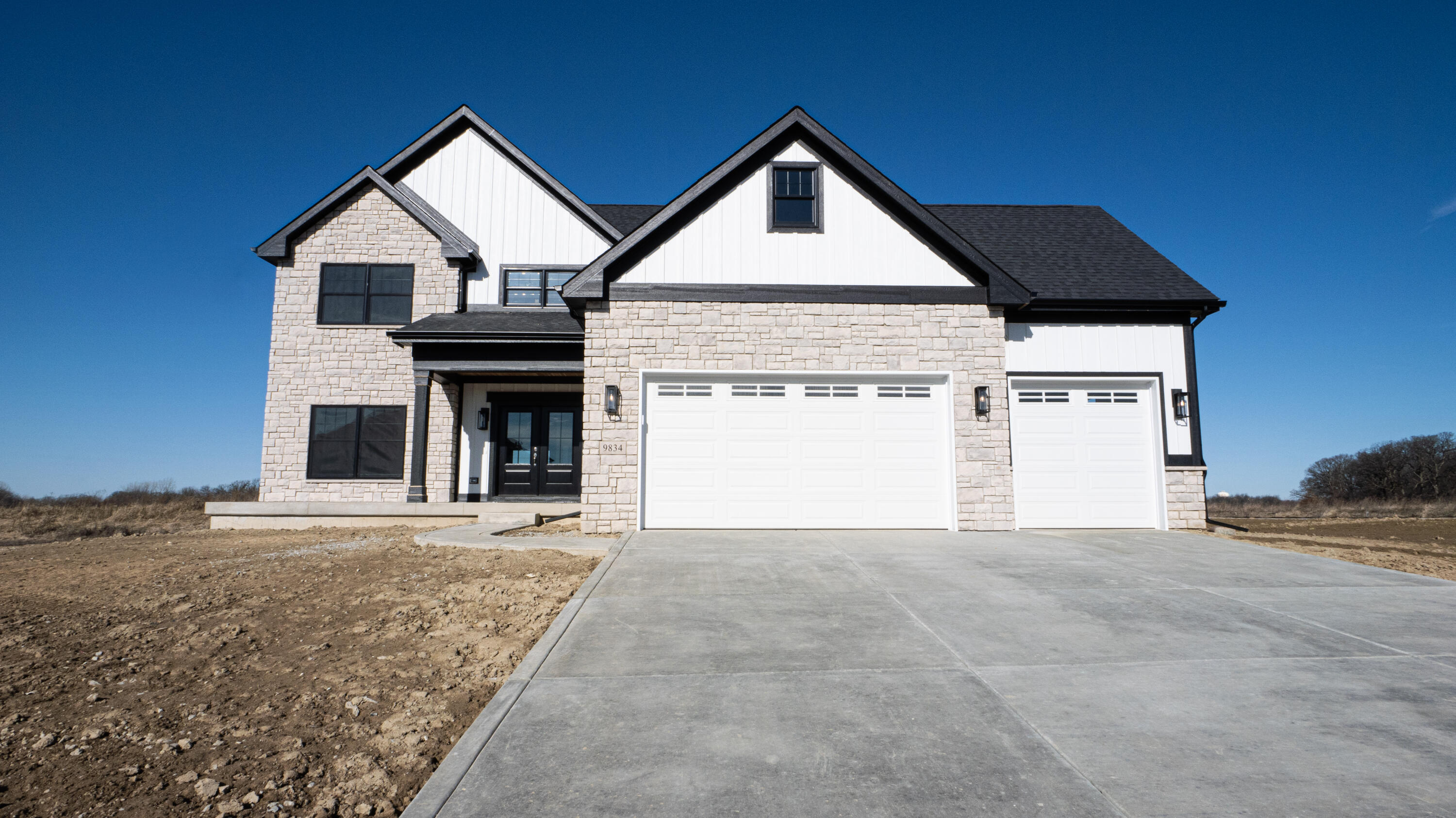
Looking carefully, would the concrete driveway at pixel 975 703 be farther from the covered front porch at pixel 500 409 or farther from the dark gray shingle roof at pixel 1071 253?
the covered front porch at pixel 500 409

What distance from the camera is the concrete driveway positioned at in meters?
2.46

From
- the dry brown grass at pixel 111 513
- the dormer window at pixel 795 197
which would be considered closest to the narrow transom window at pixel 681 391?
the dormer window at pixel 795 197

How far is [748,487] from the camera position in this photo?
1002 cm

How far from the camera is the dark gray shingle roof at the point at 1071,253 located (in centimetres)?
1080

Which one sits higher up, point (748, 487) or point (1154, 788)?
point (748, 487)

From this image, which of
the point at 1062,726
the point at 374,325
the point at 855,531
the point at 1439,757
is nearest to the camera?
the point at 1439,757

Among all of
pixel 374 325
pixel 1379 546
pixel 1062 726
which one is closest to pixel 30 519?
pixel 374 325

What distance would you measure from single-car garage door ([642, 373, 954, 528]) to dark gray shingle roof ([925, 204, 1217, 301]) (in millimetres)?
3115

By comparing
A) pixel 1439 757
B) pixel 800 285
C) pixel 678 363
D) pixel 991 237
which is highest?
pixel 991 237

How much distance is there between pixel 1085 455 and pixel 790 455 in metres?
4.85

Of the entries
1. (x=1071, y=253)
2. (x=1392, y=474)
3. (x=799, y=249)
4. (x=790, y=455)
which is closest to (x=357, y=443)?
(x=790, y=455)

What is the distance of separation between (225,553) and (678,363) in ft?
22.6

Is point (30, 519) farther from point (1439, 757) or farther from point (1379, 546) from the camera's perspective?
point (1379, 546)

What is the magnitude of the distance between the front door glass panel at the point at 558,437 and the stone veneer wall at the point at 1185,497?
11237 mm
